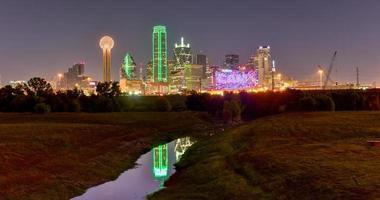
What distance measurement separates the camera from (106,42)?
16825cm

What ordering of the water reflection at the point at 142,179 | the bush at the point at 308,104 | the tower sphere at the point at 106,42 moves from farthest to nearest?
1. the tower sphere at the point at 106,42
2. the bush at the point at 308,104
3. the water reflection at the point at 142,179

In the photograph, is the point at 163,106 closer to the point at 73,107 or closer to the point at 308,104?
the point at 73,107

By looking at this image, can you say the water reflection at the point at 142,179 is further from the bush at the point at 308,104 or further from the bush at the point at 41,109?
the bush at the point at 41,109

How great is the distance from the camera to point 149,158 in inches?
1897

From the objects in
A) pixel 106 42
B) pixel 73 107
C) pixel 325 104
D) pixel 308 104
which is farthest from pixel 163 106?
pixel 106 42

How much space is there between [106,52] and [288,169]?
15201 cm

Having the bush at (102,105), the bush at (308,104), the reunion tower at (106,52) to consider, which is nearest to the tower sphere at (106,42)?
the reunion tower at (106,52)

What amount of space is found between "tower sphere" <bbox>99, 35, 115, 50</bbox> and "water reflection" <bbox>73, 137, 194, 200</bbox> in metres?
118

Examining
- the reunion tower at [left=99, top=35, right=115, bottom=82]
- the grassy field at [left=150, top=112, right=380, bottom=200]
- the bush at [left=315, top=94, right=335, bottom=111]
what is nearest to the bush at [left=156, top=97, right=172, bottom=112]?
the bush at [left=315, top=94, right=335, bottom=111]

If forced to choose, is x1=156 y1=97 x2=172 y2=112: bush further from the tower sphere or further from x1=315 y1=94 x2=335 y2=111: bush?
the tower sphere

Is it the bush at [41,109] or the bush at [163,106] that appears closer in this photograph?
the bush at [41,109]

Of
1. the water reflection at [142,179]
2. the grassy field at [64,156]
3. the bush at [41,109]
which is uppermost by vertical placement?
the bush at [41,109]

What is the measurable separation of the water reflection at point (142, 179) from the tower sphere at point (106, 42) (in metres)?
118

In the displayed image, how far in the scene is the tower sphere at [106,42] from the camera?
167625 mm
